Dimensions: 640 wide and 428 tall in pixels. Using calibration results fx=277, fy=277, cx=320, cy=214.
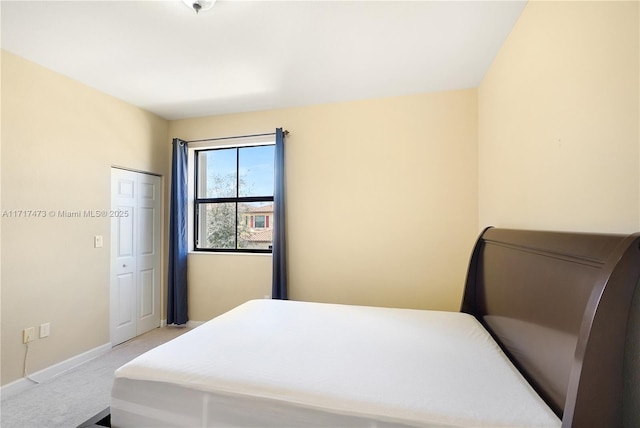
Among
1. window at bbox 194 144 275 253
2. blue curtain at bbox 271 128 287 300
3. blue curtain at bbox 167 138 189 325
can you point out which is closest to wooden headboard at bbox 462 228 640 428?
blue curtain at bbox 271 128 287 300

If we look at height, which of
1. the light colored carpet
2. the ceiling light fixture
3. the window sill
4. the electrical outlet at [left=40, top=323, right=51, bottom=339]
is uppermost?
the ceiling light fixture

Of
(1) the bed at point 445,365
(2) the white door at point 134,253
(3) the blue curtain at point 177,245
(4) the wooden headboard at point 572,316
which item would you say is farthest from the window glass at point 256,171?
(4) the wooden headboard at point 572,316

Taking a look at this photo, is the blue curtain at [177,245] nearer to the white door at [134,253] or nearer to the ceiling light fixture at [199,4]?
the white door at [134,253]

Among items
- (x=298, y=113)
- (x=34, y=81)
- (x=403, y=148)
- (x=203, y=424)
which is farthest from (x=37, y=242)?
(x=403, y=148)

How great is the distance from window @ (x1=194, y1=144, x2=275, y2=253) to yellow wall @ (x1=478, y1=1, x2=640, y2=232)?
2499 millimetres

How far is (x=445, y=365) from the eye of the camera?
50.6 inches

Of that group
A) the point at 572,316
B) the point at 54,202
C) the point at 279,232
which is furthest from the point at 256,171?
the point at 572,316

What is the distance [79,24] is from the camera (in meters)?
1.85

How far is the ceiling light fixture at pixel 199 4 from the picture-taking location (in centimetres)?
163

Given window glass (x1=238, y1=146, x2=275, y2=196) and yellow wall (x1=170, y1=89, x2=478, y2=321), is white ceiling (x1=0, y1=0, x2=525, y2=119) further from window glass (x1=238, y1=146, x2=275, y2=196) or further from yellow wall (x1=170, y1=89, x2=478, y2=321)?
window glass (x1=238, y1=146, x2=275, y2=196)

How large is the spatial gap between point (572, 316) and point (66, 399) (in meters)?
3.16

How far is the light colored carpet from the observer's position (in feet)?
6.05

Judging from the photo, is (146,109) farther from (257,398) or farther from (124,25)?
(257,398)

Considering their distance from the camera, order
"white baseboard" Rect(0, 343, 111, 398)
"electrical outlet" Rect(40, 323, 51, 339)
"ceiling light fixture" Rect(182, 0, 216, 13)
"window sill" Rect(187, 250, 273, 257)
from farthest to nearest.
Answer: "window sill" Rect(187, 250, 273, 257) < "electrical outlet" Rect(40, 323, 51, 339) < "white baseboard" Rect(0, 343, 111, 398) < "ceiling light fixture" Rect(182, 0, 216, 13)
